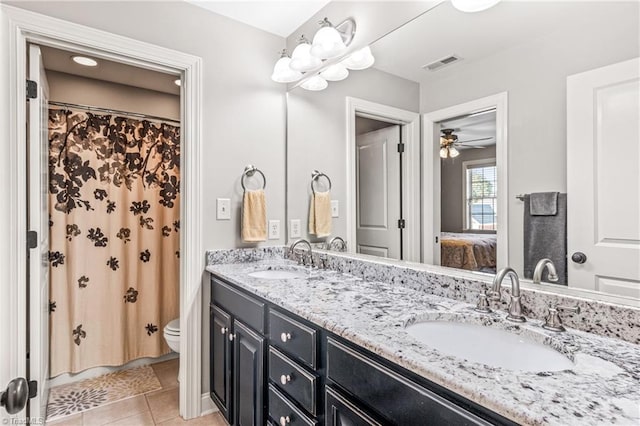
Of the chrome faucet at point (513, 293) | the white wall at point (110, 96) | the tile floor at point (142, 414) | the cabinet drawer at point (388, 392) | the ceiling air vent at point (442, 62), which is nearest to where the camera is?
the cabinet drawer at point (388, 392)

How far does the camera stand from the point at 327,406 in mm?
1076

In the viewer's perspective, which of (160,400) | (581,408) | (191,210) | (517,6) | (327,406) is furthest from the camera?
(160,400)

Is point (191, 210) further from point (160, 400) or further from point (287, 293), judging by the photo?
point (160, 400)

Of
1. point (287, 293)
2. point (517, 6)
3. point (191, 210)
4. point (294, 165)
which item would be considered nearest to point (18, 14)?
point (191, 210)

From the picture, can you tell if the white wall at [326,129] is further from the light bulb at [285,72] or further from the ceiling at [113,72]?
the ceiling at [113,72]

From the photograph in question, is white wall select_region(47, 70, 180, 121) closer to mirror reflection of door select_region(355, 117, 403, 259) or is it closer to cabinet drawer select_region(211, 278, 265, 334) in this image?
cabinet drawer select_region(211, 278, 265, 334)

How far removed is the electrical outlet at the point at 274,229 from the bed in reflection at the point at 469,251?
119cm

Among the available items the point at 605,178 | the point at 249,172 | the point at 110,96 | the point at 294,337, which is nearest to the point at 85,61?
the point at 110,96

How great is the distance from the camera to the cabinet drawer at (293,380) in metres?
1.14

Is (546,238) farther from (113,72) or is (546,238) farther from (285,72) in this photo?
(113,72)

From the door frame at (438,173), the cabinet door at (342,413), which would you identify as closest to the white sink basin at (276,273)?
the door frame at (438,173)

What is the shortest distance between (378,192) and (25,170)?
1666 millimetres

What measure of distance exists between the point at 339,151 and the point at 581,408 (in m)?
1.65

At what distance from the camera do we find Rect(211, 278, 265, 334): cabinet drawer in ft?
4.90
